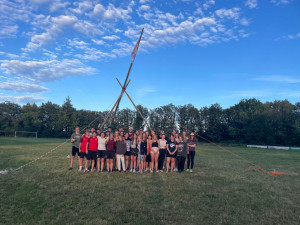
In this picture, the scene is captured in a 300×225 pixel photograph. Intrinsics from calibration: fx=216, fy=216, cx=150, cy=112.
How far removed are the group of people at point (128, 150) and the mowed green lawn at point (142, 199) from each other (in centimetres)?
93

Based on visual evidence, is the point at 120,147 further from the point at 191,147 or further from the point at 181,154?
the point at 191,147

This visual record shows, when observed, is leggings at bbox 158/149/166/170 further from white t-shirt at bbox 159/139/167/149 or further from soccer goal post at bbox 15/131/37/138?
soccer goal post at bbox 15/131/37/138

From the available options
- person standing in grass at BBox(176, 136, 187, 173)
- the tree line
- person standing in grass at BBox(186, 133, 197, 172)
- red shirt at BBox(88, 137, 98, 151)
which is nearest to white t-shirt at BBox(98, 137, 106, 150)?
red shirt at BBox(88, 137, 98, 151)

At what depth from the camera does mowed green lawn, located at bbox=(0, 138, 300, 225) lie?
471cm

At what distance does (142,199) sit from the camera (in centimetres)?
589

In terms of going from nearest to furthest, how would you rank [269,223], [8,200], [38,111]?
[269,223]
[8,200]
[38,111]

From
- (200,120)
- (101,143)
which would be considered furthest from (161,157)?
(200,120)

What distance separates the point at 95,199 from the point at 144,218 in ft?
5.59

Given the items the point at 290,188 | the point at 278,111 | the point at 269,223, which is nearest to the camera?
the point at 269,223

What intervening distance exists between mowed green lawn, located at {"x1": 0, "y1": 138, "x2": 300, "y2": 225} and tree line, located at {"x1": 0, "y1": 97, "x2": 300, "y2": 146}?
42.8 m

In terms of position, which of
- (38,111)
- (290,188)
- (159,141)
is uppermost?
(38,111)

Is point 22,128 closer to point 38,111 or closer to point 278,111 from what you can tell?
point 38,111

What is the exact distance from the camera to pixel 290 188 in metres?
7.68

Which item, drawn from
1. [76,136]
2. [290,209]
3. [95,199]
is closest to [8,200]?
[95,199]
